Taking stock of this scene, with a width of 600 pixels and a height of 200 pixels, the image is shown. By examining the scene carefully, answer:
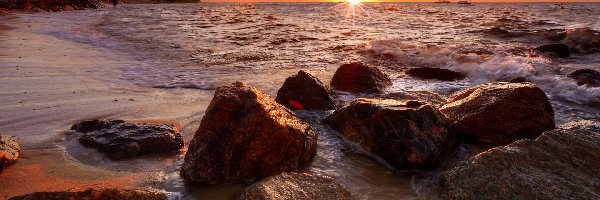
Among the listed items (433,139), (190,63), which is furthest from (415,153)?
(190,63)

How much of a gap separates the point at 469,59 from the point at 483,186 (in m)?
6.51

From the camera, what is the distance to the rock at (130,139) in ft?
11.4

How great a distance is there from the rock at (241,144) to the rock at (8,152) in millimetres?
1252

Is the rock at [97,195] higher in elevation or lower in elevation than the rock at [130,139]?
higher

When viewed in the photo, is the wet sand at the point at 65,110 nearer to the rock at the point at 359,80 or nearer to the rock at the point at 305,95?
the rock at the point at 305,95

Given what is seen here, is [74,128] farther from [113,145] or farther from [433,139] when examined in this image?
[433,139]

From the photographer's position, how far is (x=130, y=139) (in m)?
3.57

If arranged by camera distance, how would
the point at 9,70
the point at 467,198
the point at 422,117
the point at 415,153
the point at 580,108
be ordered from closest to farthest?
the point at 467,198 → the point at 415,153 → the point at 422,117 → the point at 580,108 → the point at 9,70

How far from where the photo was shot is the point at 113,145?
352 centimetres

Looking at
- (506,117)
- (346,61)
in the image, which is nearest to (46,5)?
(346,61)

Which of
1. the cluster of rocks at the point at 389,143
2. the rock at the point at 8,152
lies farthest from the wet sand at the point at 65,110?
the cluster of rocks at the point at 389,143

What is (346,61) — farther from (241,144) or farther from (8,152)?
(8,152)

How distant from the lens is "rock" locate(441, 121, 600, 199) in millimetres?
2645

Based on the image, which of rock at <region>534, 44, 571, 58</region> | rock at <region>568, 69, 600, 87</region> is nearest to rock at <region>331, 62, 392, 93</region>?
rock at <region>568, 69, 600, 87</region>
